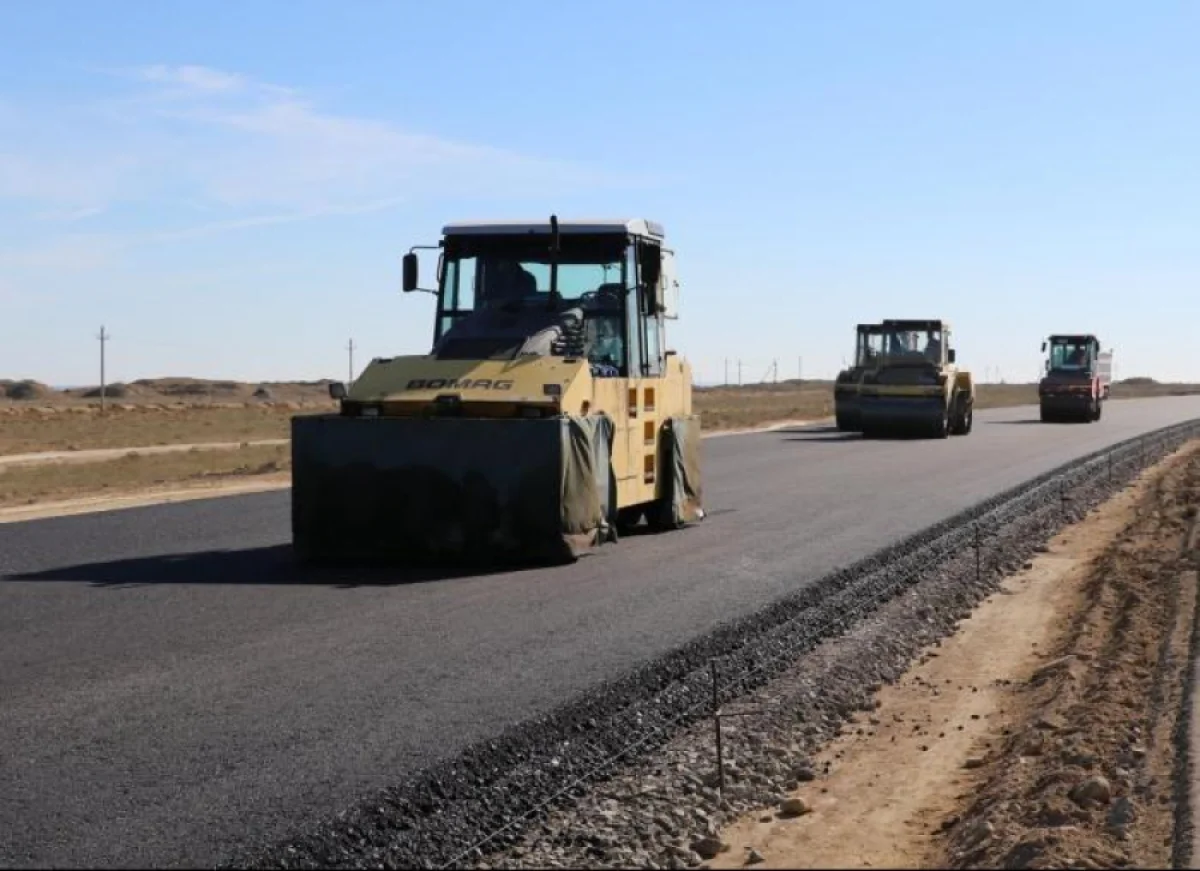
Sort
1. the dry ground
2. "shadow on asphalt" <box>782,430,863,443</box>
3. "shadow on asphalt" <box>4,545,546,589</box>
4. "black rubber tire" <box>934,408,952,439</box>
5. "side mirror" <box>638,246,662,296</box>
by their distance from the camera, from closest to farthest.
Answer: "shadow on asphalt" <box>4,545,546,589</box>, "side mirror" <box>638,246,662,296</box>, the dry ground, "black rubber tire" <box>934,408,952,439</box>, "shadow on asphalt" <box>782,430,863,443</box>

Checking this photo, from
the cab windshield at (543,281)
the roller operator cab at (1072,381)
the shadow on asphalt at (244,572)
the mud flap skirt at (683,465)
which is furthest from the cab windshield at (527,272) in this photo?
the roller operator cab at (1072,381)

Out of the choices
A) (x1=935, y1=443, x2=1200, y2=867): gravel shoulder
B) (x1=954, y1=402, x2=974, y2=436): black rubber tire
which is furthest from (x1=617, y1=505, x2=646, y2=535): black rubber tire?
(x1=954, y1=402, x2=974, y2=436): black rubber tire

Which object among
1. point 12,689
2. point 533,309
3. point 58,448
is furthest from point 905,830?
point 58,448

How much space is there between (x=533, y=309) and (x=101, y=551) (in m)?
4.57

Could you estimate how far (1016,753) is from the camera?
324 inches

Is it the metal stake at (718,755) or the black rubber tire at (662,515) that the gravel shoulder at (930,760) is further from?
the black rubber tire at (662,515)

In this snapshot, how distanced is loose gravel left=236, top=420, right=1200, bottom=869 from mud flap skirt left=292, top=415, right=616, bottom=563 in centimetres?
238

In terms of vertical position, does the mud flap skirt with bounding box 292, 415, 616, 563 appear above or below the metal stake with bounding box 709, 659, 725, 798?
above

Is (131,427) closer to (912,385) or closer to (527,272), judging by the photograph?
(912,385)

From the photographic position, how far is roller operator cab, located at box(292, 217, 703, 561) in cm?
1408

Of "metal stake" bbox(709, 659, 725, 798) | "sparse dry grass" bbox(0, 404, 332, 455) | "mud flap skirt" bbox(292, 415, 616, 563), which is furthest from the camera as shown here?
"sparse dry grass" bbox(0, 404, 332, 455)

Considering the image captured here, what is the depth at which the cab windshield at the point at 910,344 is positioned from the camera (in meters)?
40.5

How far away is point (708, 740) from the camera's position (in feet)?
27.3

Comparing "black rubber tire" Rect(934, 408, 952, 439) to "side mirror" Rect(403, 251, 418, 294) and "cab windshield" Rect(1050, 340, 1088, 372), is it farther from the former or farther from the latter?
"side mirror" Rect(403, 251, 418, 294)
